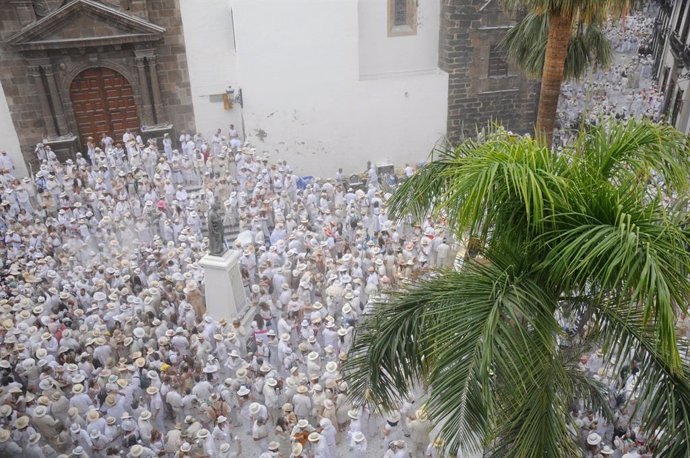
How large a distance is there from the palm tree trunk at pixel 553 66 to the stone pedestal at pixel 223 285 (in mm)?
6633

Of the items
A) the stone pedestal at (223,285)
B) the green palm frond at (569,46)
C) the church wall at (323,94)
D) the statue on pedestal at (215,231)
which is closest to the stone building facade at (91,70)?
the church wall at (323,94)

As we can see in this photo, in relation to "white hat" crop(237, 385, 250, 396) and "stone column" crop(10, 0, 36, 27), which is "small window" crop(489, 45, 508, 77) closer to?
"stone column" crop(10, 0, 36, 27)

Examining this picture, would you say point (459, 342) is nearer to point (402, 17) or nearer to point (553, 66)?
point (553, 66)

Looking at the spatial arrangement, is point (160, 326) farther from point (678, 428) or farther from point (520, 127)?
point (520, 127)

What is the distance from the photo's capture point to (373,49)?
21719 millimetres

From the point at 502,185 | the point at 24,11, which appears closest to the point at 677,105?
the point at 502,185

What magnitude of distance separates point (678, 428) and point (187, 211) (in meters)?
14.1

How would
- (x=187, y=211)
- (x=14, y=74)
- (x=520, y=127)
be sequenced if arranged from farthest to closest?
(x=520, y=127) → (x=14, y=74) → (x=187, y=211)

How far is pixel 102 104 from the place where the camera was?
21.4m

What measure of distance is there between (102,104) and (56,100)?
1.48 m

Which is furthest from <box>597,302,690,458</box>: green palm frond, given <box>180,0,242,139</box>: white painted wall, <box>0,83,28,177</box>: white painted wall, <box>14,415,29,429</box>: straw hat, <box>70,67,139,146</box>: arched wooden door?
<box>0,83,28,177</box>: white painted wall

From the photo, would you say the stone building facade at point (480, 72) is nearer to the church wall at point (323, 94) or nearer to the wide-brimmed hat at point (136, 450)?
the church wall at point (323, 94)

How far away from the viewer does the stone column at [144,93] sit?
21.0 m

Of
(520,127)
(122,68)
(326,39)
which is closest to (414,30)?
(326,39)
